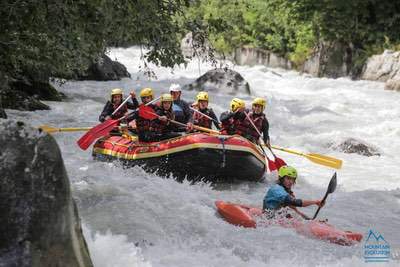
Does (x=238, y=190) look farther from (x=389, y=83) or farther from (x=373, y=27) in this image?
(x=373, y=27)

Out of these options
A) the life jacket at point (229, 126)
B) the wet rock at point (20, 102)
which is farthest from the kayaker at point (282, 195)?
the wet rock at point (20, 102)

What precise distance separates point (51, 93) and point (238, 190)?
7985mm

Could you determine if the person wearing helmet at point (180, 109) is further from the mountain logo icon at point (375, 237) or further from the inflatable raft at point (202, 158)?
the mountain logo icon at point (375, 237)

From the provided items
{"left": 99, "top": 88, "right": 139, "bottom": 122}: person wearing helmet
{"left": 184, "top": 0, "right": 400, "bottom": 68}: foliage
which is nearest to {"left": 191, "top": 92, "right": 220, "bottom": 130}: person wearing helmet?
{"left": 99, "top": 88, "right": 139, "bottom": 122}: person wearing helmet

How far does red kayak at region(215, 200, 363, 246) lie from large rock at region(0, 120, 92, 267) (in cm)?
291

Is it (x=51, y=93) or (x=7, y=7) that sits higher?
(x=7, y=7)

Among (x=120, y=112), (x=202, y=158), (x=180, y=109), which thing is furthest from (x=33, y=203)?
(x=120, y=112)

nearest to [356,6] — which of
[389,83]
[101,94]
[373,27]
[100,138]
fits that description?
[373,27]

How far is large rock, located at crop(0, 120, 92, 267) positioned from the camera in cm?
307

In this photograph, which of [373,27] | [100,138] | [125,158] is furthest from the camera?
[373,27]

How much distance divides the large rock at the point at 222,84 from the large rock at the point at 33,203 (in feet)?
45.3

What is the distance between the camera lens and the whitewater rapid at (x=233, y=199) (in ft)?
16.1

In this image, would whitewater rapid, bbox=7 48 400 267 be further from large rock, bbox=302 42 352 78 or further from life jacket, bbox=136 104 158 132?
large rock, bbox=302 42 352 78

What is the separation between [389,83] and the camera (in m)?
17.3
